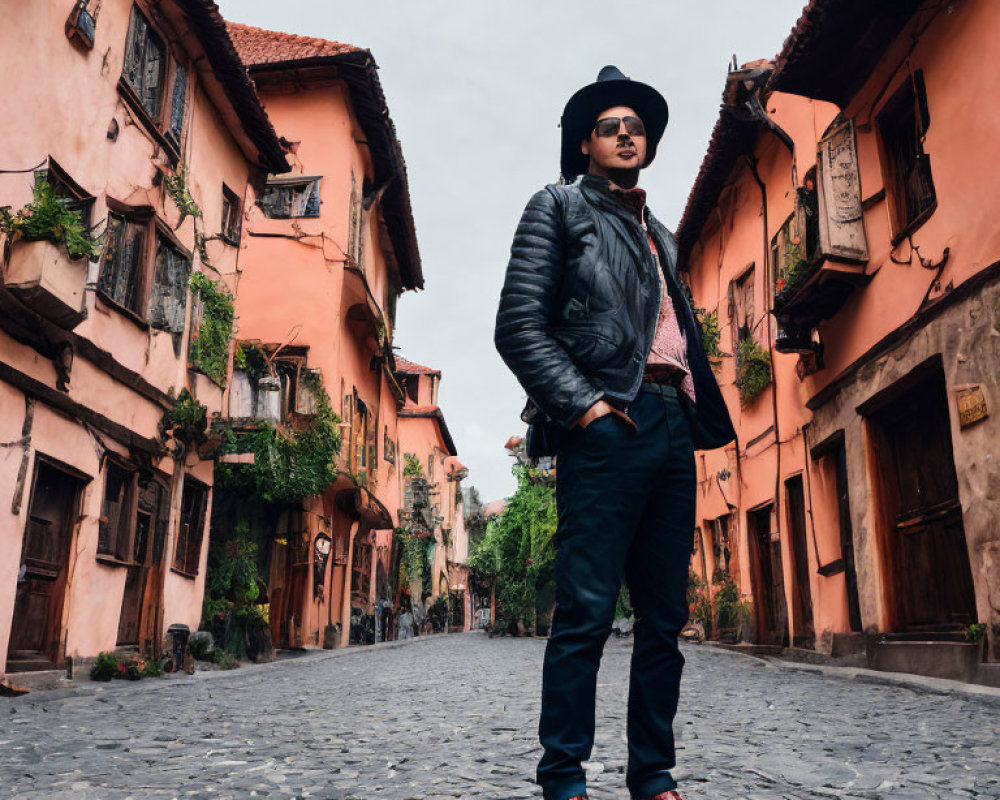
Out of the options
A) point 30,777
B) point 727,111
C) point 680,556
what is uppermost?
point 727,111

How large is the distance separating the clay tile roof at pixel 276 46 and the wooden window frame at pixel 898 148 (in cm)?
1197

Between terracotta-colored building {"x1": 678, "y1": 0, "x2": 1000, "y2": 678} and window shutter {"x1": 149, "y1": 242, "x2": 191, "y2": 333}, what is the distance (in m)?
7.66

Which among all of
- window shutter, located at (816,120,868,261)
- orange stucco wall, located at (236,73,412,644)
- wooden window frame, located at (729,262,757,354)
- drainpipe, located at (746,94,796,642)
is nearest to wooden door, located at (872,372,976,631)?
window shutter, located at (816,120,868,261)

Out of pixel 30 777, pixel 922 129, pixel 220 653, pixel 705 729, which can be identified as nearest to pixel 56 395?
pixel 220 653

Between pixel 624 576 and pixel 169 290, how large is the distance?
422 inches

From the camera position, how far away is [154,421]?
11.9 m

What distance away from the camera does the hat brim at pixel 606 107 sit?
3020mm

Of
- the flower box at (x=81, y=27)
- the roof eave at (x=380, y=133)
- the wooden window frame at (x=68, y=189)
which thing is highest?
the roof eave at (x=380, y=133)

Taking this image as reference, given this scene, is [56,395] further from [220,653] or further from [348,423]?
[348,423]

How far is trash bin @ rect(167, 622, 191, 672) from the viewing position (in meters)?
11.6

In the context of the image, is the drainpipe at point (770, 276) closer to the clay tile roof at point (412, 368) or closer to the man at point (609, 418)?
the man at point (609, 418)

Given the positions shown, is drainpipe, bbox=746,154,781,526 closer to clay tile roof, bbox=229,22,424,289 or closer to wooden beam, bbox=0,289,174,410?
clay tile roof, bbox=229,22,424,289

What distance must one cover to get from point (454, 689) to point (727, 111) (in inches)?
388

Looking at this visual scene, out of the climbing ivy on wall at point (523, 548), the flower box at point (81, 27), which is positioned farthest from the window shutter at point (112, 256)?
the climbing ivy on wall at point (523, 548)
